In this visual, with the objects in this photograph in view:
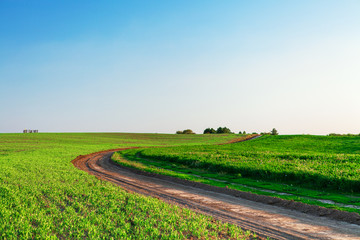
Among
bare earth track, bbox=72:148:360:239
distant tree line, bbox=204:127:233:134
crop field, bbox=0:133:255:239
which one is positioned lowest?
bare earth track, bbox=72:148:360:239

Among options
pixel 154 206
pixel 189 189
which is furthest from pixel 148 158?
pixel 154 206

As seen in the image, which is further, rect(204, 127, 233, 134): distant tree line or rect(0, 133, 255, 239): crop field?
rect(204, 127, 233, 134): distant tree line

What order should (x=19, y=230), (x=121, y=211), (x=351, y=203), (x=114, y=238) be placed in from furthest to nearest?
(x=351, y=203), (x=121, y=211), (x=19, y=230), (x=114, y=238)

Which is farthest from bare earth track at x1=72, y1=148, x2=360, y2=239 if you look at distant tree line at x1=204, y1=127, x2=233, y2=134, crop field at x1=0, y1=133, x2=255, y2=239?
distant tree line at x1=204, y1=127, x2=233, y2=134

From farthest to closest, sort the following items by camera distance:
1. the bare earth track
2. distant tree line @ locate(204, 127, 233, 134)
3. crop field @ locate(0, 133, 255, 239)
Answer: distant tree line @ locate(204, 127, 233, 134)
the bare earth track
crop field @ locate(0, 133, 255, 239)

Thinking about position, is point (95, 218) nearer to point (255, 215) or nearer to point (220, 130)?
point (255, 215)

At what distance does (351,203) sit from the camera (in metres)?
14.6

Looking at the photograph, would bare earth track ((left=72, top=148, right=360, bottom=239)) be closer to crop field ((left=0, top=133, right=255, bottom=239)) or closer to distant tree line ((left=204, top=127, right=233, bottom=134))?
crop field ((left=0, top=133, right=255, bottom=239))

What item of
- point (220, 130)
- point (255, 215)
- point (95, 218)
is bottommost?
point (255, 215)

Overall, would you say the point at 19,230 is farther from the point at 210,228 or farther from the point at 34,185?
the point at 34,185

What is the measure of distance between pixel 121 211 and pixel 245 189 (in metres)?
9.28

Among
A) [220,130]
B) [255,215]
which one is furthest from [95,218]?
[220,130]

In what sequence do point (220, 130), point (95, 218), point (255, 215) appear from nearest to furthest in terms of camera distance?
1. point (95, 218)
2. point (255, 215)
3. point (220, 130)

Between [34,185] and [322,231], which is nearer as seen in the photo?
[322,231]
